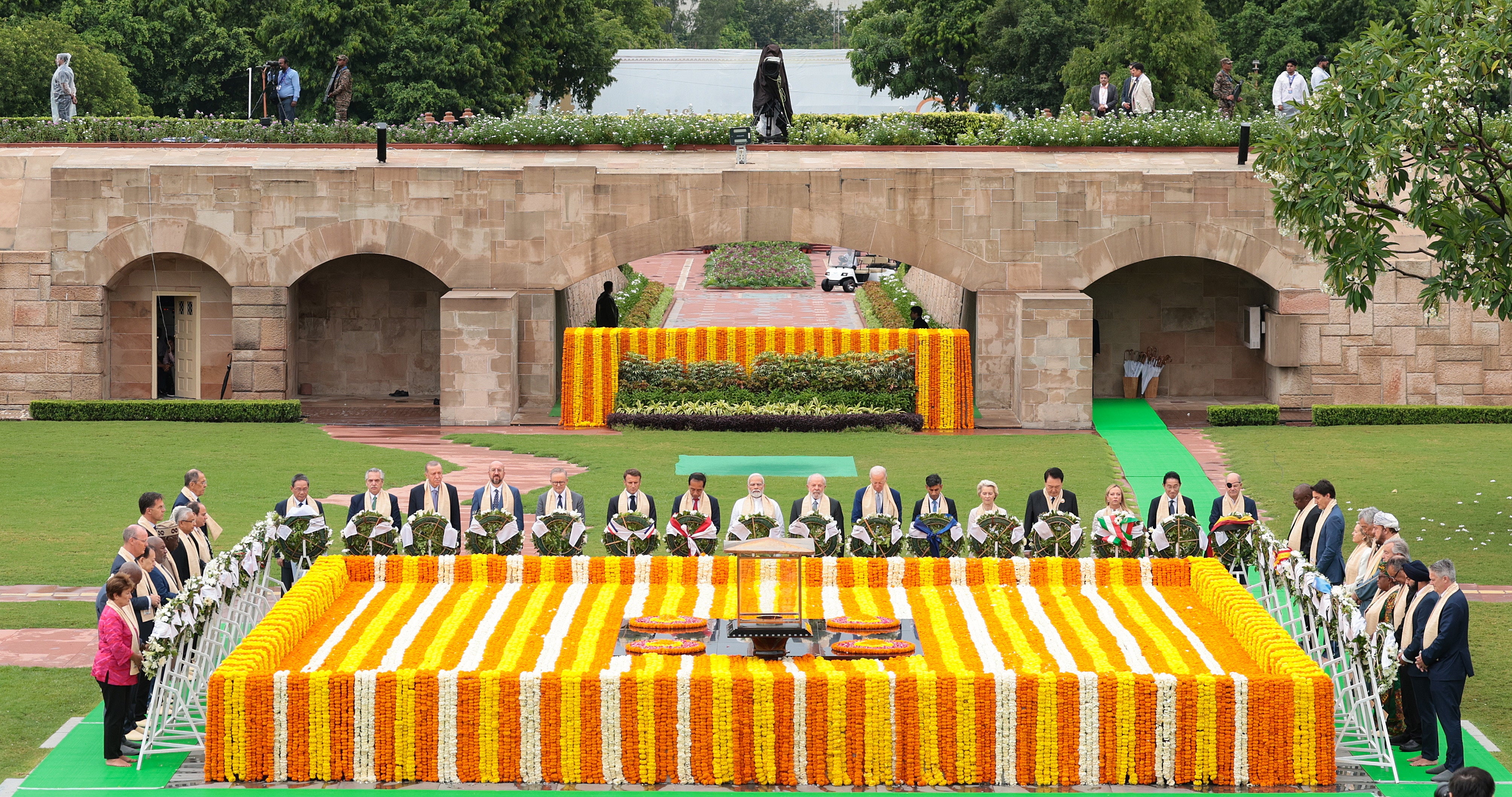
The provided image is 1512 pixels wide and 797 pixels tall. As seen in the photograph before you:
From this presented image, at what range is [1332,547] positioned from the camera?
13.0 meters

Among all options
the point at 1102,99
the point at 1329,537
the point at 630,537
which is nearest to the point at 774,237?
the point at 1102,99

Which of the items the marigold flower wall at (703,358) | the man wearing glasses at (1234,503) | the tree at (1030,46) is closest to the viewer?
the man wearing glasses at (1234,503)

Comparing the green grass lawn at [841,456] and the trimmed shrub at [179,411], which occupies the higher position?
the trimmed shrub at [179,411]

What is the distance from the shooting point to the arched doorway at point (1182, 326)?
28.6 meters

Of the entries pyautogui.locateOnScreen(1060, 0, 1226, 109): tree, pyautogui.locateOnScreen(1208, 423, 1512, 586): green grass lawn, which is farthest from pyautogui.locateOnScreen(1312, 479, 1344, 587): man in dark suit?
pyautogui.locateOnScreen(1060, 0, 1226, 109): tree

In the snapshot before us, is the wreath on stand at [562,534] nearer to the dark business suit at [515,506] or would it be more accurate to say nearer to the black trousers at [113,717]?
the dark business suit at [515,506]

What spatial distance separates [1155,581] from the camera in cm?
1307

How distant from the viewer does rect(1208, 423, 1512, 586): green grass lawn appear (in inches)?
664

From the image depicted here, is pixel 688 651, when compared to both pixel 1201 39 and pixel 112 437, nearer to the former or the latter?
pixel 112 437

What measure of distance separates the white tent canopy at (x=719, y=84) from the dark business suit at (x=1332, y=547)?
160 feet

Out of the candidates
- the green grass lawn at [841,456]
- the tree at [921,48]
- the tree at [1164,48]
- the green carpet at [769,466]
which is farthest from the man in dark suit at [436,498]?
the tree at [921,48]

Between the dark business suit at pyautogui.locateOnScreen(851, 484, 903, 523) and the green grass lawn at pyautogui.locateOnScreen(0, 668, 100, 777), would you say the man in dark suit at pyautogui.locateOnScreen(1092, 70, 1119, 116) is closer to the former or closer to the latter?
the dark business suit at pyautogui.locateOnScreen(851, 484, 903, 523)

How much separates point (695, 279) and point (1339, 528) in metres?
34.8

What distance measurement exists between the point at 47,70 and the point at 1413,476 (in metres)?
34.5
